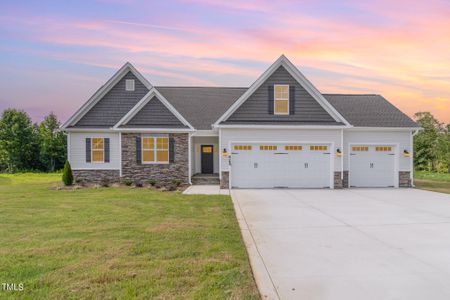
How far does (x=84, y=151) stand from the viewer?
703 inches

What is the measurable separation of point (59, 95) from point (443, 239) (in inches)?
824

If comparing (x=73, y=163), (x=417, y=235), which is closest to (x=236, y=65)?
(x=73, y=163)

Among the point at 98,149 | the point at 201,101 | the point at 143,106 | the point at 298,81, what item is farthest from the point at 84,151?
the point at 298,81

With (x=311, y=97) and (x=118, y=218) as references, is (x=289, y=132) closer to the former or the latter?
(x=311, y=97)

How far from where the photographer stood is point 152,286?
163 inches

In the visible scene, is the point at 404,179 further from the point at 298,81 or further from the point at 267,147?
the point at 298,81

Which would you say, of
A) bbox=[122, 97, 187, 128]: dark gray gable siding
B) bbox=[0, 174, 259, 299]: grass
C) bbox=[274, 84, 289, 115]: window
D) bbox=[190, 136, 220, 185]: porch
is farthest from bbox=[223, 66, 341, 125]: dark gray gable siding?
bbox=[0, 174, 259, 299]: grass

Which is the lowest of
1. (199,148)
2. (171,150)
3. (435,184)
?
(435,184)

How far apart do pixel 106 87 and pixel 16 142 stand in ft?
76.2

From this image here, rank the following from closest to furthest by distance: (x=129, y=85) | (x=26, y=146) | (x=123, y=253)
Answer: (x=123, y=253), (x=129, y=85), (x=26, y=146)

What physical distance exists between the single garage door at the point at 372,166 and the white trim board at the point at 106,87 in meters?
12.0

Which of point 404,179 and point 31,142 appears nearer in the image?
point 404,179

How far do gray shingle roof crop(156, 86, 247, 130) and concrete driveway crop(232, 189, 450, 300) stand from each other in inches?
358

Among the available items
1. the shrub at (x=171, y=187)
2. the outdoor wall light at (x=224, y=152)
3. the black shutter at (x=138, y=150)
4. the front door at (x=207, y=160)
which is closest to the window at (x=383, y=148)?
the outdoor wall light at (x=224, y=152)
